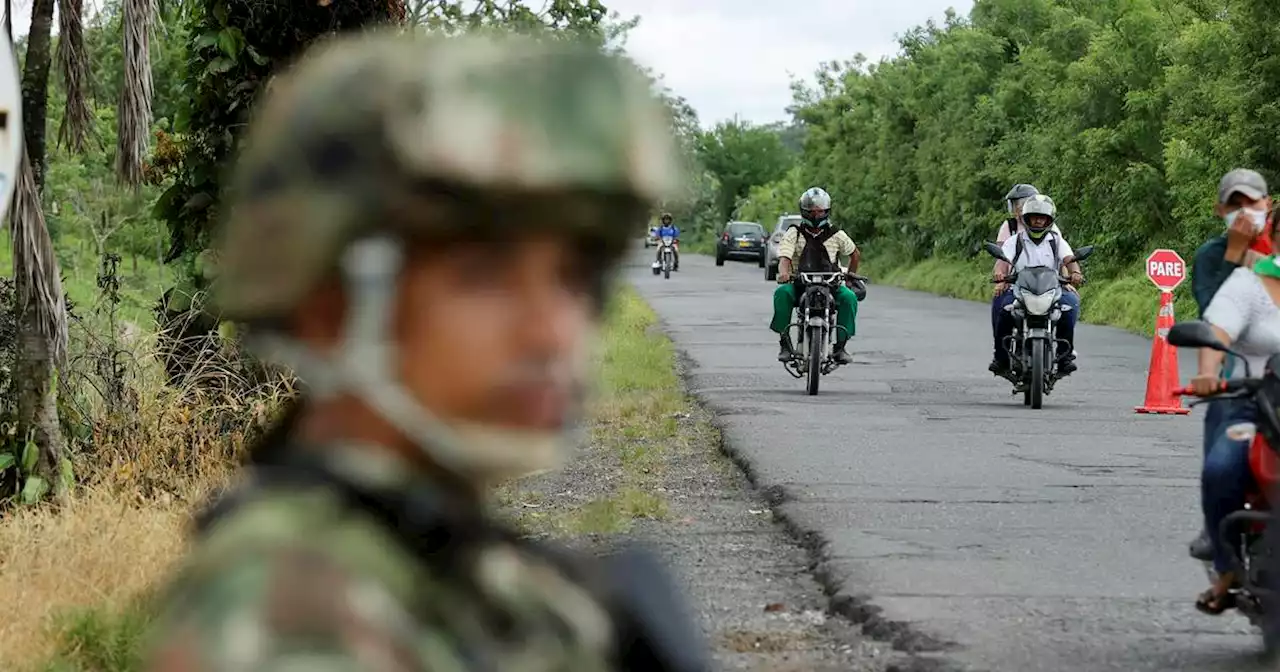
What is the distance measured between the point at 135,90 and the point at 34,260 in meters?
1.10

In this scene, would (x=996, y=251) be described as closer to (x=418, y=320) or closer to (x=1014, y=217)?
(x=1014, y=217)

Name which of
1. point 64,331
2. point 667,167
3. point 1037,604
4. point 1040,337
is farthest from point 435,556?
point 1040,337

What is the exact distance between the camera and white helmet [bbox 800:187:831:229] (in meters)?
16.7

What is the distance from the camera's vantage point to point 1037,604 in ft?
24.8

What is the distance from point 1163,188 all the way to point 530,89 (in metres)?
33.9

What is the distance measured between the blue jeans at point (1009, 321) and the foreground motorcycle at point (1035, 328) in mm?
56

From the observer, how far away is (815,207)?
1686 centimetres

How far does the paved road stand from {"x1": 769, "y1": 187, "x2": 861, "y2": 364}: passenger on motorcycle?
1.68 feet

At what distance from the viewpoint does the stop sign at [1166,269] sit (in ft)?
56.3

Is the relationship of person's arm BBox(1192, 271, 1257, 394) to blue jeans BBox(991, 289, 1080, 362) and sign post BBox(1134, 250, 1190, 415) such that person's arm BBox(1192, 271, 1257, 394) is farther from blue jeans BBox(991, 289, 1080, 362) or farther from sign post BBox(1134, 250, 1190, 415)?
blue jeans BBox(991, 289, 1080, 362)

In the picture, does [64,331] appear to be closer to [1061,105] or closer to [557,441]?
[557,441]

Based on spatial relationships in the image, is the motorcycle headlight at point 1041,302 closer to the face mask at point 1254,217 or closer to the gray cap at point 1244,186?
the gray cap at point 1244,186

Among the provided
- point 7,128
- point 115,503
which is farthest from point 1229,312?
point 115,503

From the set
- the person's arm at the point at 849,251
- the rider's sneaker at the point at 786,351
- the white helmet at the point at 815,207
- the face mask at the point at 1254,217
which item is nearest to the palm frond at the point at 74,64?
the face mask at the point at 1254,217
